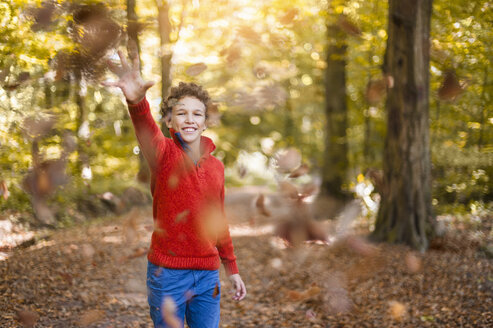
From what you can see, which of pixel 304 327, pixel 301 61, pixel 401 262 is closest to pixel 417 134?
pixel 401 262

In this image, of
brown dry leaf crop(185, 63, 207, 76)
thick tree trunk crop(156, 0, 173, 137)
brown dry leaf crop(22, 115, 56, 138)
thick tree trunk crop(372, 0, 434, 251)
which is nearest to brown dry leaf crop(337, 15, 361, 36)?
thick tree trunk crop(372, 0, 434, 251)

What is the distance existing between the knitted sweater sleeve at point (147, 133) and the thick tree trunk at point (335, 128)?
27.7ft

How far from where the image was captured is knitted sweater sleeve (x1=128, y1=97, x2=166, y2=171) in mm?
2201

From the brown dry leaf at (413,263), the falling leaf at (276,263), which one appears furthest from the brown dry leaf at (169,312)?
the falling leaf at (276,263)

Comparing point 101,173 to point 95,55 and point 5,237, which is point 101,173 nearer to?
point 5,237

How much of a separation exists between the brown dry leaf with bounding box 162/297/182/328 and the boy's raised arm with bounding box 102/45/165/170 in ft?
2.36

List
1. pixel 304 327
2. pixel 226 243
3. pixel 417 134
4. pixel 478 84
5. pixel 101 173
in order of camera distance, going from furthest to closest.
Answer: pixel 101 173, pixel 478 84, pixel 417 134, pixel 304 327, pixel 226 243

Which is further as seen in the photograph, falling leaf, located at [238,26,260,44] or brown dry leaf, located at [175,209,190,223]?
falling leaf, located at [238,26,260,44]

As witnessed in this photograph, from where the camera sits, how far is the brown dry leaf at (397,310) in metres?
4.54

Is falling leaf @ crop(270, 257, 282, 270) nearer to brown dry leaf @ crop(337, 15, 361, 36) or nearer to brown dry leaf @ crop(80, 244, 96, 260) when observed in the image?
brown dry leaf @ crop(80, 244, 96, 260)

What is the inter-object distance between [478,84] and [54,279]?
726 centimetres

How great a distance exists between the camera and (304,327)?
4559 mm

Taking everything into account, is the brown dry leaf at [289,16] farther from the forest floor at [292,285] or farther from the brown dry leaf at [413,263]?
the brown dry leaf at [413,263]

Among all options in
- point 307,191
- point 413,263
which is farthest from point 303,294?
point 307,191
